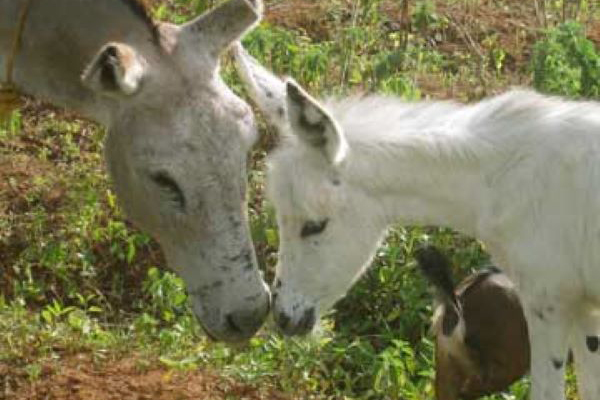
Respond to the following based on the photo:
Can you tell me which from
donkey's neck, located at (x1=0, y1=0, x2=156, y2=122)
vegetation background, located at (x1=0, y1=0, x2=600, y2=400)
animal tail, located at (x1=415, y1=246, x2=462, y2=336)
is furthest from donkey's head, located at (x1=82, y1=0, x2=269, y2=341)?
animal tail, located at (x1=415, y1=246, x2=462, y2=336)

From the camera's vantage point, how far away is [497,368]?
24.2 feet

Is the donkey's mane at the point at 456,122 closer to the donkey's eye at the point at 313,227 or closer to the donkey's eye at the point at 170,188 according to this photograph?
the donkey's eye at the point at 313,227

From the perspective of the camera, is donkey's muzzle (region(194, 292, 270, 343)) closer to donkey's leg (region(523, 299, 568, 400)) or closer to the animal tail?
donkey's leg (region(523, 299, 568, 400))

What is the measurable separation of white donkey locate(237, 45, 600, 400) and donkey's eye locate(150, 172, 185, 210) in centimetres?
74

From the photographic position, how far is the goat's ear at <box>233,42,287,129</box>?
22.9 feet

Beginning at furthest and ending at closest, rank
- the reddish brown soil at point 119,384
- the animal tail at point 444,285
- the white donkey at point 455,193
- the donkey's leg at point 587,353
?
the animal tail at point 444,285
the reddish brown soil at point 119,384
the donkey's leg at point 587,353
the white donkey at point 455,193

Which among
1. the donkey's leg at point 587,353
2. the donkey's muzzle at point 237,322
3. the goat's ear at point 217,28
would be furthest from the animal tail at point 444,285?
the goat's ear at point 217,28

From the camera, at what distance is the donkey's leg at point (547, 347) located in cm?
657

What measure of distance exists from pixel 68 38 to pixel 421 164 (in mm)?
1643

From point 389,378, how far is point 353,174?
4.04ft

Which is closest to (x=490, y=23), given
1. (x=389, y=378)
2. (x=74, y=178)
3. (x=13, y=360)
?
(x=74, y=178)

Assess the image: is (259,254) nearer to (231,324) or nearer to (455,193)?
(455,193)

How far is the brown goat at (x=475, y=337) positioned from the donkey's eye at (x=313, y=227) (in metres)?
0.77

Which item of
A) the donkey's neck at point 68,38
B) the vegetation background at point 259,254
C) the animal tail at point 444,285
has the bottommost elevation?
the vegetation background at point 259,254
